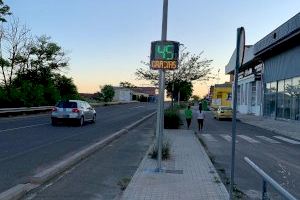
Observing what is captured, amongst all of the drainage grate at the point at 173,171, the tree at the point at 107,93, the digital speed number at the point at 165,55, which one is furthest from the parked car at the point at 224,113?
the tree at the point at 107,93

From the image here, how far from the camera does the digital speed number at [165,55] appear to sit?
1209 cm

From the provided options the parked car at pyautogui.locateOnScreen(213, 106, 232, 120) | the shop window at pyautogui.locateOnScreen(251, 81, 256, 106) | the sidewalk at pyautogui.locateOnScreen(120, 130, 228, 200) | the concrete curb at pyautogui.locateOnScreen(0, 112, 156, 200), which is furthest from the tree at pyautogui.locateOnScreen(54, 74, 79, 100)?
the sidewalk at pyautogui.locateOnScreen(120, 130, 228, 200)

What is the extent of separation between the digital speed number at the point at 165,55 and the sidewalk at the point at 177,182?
2.42 metres

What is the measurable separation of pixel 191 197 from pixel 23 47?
54775 millimetres

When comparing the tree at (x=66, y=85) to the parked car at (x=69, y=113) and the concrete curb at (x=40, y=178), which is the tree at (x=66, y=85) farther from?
the concrete curb at (x=40, y=178)

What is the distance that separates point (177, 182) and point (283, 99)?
124 ft

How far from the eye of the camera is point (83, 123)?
3192 centimetres

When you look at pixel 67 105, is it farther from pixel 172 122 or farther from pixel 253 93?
pixel 253 93

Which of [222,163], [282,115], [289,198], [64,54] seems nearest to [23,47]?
[64,54]

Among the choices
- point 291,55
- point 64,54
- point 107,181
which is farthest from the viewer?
point 64,54

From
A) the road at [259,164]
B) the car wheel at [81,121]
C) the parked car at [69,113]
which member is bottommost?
the road at [259,164]

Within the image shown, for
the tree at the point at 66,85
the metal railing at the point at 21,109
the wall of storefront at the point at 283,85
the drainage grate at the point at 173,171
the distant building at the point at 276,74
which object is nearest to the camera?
the drainage grate at the point at 173,171

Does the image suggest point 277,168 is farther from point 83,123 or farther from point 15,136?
point 83,123

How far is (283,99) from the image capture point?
4666cm
